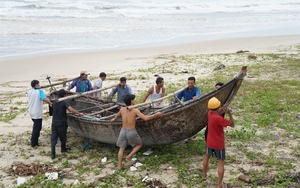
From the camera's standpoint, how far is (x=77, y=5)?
49875mm

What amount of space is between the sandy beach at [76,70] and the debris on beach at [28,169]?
0.13 meters

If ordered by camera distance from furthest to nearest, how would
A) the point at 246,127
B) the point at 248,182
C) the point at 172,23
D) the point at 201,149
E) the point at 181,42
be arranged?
the point at 172,23 → the point at 181,42 → the point at 246,127 → the point at 201,149 → the point at 248,182

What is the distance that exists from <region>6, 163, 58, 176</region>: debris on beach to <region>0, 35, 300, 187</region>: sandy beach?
13 centimetres

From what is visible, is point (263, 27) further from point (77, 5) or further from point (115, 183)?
point (115, 183)

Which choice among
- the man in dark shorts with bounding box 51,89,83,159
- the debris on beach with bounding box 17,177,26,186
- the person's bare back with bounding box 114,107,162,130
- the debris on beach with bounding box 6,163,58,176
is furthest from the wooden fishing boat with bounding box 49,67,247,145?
the debris on beach with bounding box 17,177,26,186

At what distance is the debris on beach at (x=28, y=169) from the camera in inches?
273

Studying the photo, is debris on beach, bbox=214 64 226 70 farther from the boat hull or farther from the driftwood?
the driftwood

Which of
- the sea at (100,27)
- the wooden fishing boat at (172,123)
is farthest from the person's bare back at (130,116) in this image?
the sea at (100,27)

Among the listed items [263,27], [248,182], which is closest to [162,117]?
[248,182]

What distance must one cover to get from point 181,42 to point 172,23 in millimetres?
12778

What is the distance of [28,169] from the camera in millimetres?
7016

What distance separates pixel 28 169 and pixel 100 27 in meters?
27.5

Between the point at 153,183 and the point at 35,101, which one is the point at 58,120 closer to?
the point at 35,101

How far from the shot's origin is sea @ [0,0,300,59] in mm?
24719
